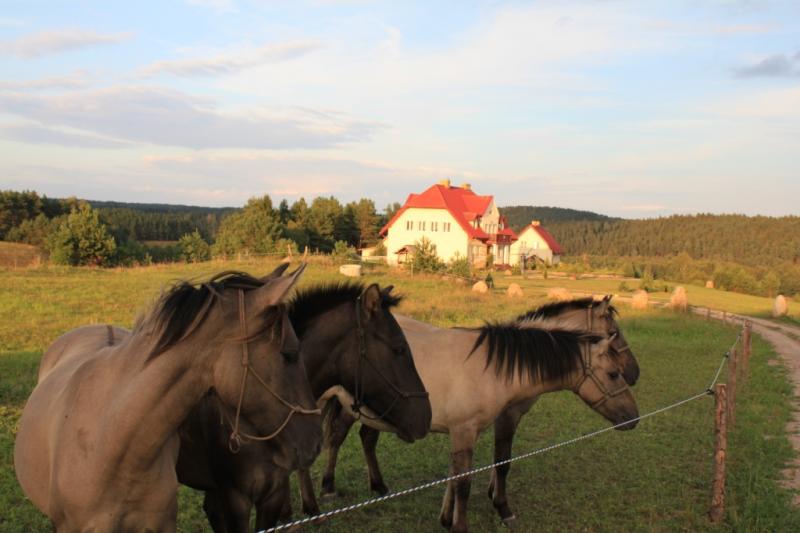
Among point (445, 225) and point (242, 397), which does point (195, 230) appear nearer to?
point (445, 225)

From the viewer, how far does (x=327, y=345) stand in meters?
4.33

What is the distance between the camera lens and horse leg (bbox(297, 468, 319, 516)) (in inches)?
219

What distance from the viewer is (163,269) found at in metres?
30.6

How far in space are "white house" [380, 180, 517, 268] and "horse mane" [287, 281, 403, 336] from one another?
47409 millimetres

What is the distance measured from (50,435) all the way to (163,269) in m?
29.7

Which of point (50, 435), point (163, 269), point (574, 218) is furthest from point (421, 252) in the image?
point (574, 218)

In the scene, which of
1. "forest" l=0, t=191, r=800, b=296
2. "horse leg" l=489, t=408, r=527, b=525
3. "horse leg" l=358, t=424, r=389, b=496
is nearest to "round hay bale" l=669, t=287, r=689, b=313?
"forest" l=0, t=191, r=800, b=296

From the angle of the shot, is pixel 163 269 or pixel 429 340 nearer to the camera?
pixel 429 340

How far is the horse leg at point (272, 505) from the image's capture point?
3.68 metres

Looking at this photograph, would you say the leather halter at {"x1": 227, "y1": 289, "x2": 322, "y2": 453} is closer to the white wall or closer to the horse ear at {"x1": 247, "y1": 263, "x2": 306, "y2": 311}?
the horse ear at {"x1": 247, "y1": 263, "x2": 306, "y2": 311}

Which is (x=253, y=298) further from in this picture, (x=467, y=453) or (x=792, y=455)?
(x=792, y=455)

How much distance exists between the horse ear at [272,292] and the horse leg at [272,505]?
167cm

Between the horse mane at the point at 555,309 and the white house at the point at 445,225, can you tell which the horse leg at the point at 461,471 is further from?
the white house at the point at 445,225

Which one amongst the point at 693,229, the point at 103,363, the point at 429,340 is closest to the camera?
the point at 103,363
